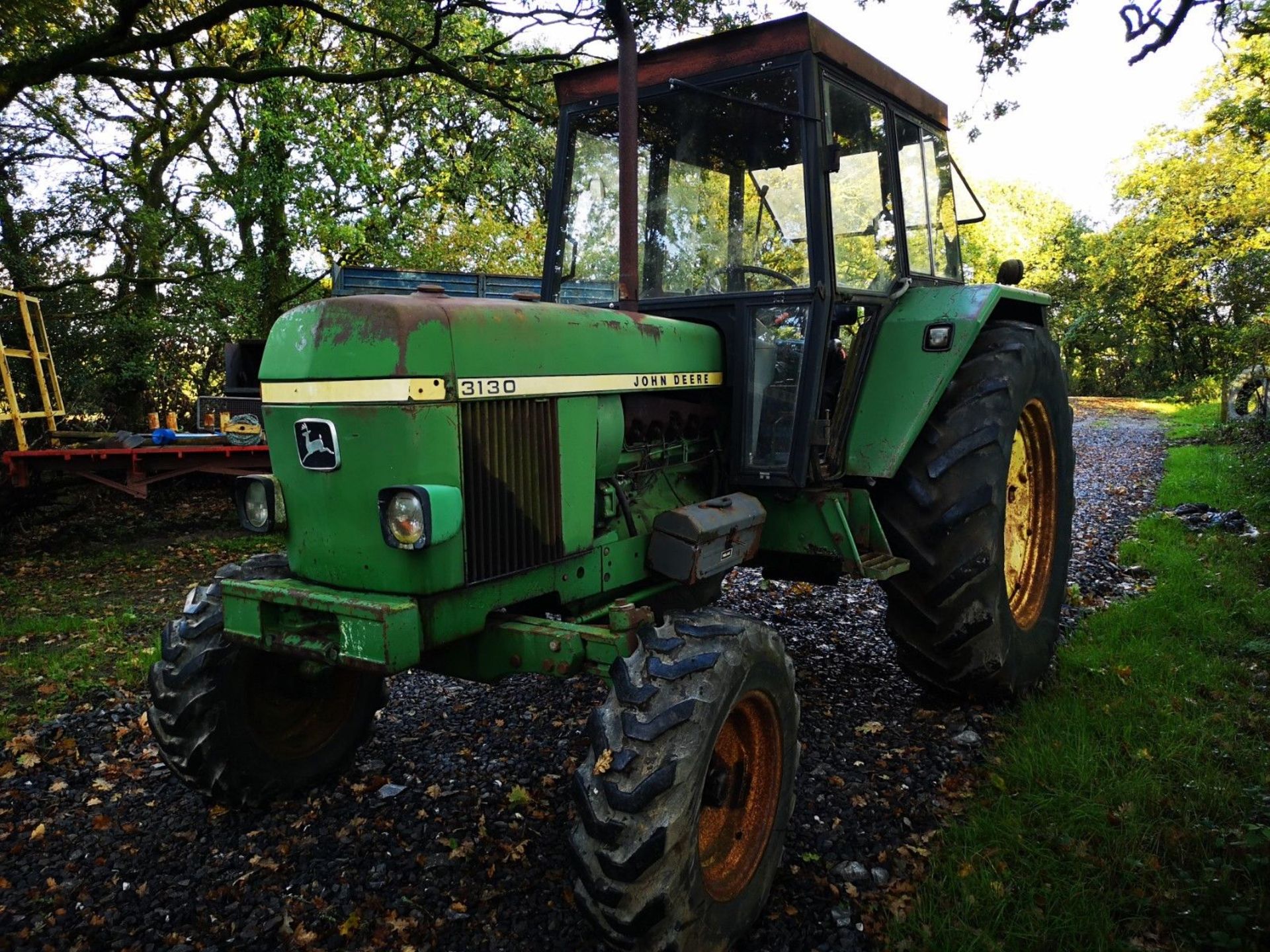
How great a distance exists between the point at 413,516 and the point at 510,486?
373 mm

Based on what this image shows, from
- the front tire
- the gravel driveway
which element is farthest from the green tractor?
the gravel driveway

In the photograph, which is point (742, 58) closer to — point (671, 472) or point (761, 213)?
point (761, 213)

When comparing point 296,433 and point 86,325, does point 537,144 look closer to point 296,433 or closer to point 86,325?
point 86,325

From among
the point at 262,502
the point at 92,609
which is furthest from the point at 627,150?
the point at 92,609

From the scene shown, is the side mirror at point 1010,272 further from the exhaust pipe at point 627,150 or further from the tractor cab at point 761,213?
the exhaust pipe at point 627,150

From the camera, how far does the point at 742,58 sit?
10.3 ft

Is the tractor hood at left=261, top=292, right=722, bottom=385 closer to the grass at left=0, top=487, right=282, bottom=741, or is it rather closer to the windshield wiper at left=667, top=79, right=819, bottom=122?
the windshield wiper at left=667, top=79, right=819, bottom=122

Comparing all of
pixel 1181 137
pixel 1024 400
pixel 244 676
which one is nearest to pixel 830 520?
pixel 1024 400

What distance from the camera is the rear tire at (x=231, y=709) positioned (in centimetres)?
269

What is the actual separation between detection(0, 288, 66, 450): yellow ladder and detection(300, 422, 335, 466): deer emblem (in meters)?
6.16

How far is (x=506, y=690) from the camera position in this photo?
394 cm

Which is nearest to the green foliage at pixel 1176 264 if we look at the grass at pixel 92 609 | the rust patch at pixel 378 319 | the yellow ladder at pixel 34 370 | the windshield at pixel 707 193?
the windshield at pixel 707 193

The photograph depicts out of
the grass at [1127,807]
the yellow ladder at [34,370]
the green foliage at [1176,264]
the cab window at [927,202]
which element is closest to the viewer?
the grass at [1127,807]

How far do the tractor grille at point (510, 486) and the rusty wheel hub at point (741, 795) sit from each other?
757 mm
